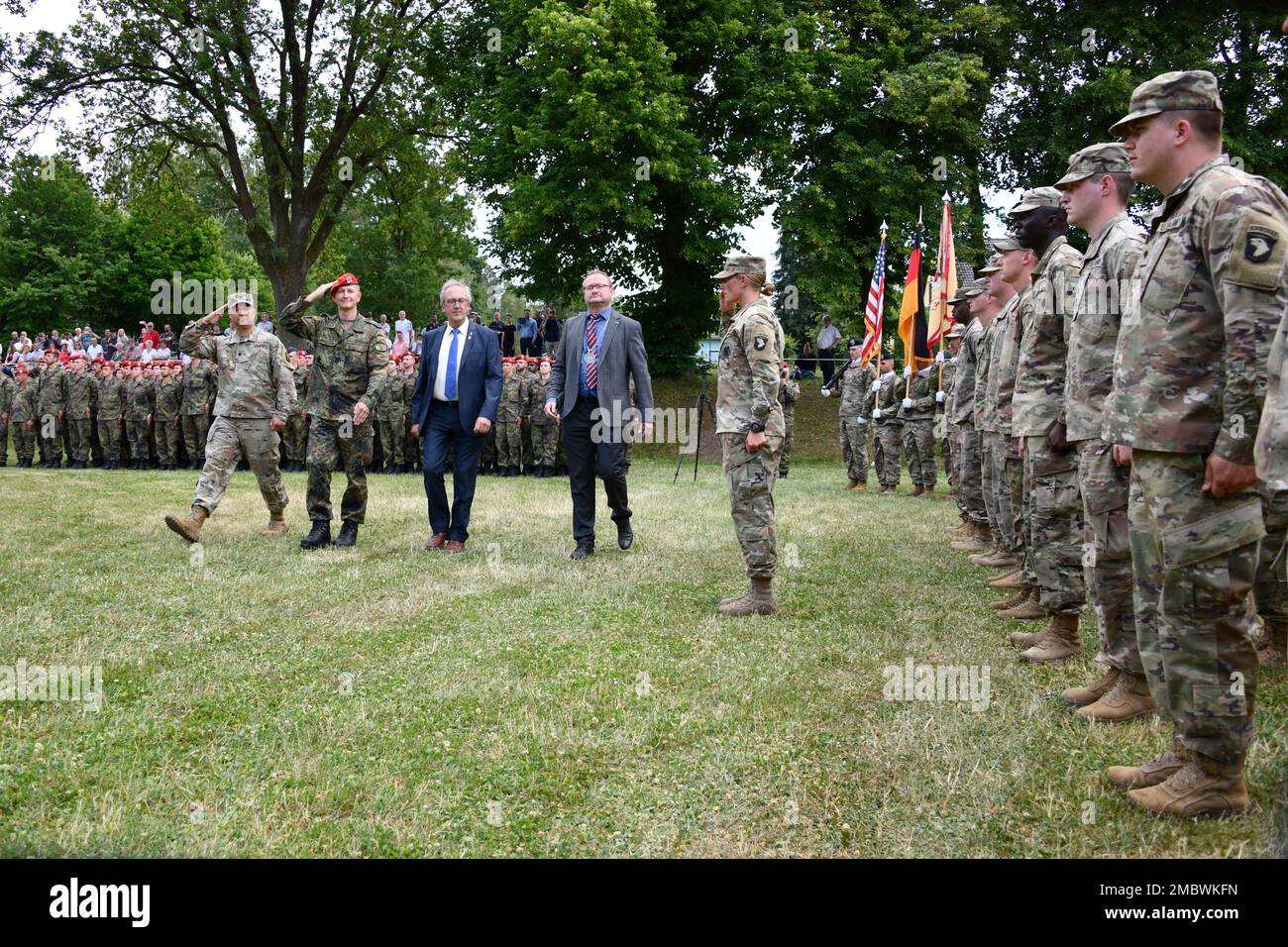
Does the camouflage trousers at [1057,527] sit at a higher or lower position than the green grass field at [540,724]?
higher

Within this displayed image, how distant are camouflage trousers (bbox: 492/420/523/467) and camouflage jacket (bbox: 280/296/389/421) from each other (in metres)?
8.48

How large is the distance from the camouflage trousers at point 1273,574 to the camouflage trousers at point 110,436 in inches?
784

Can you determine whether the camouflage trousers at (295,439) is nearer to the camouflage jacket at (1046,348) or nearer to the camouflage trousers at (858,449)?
the camouflage trousers at (858,449)

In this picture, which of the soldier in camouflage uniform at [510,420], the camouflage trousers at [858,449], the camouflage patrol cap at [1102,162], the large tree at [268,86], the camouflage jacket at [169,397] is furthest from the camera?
the large tree at [268,86]

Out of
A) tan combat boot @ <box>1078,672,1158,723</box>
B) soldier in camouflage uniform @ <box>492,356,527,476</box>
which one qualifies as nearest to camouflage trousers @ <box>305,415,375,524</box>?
tan combat boot @ <box>1078,672,1158,723</box>

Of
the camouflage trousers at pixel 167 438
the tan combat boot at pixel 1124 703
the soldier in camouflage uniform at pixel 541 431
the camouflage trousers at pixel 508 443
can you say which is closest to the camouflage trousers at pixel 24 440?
the camouflage trousers at pixel 167 438

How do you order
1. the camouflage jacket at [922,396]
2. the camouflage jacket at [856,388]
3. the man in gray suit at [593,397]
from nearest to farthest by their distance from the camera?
1. the man in gray suit at [593,397]
2. the camouflage jacket at [922,396]
3. the camouflage jacket at [856,388]

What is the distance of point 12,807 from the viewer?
3139mm

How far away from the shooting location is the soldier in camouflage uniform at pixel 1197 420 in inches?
117

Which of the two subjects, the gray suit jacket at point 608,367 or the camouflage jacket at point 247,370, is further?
the camouflage jacket at point 247,370

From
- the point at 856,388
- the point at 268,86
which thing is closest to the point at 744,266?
the point at 856,388
